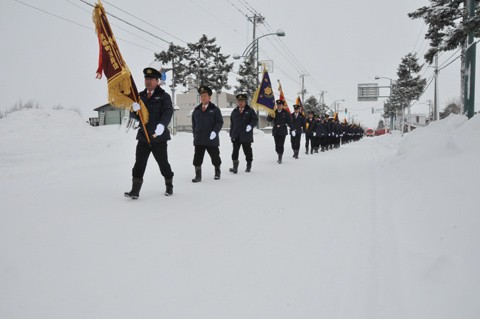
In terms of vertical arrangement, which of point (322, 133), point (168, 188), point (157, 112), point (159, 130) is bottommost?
point (168, 188)

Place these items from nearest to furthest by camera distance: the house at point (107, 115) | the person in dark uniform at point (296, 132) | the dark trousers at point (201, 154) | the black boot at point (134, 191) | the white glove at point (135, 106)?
the white glove at point (135, 106)
the black boot at point (134, 191)
the dark trousers at point (201, 154)
the person in dark uniform at point (296, 132)
the house at point (107, 115)

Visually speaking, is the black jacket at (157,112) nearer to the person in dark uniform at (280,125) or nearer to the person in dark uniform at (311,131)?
the person in dark uniform at (280,125)

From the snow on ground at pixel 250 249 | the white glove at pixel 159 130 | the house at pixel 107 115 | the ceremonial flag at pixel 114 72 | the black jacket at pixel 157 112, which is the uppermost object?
the house at pixel 107 115

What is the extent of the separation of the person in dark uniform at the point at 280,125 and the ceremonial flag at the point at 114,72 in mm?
6079

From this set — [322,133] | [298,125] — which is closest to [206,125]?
[298,125]

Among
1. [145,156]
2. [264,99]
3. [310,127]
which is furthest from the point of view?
[310,127]

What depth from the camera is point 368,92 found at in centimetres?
5534

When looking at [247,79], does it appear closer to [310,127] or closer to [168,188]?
[310,127]

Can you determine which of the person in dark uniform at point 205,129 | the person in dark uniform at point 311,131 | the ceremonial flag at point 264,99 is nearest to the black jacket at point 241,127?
the person in dark uniform at point 205,129

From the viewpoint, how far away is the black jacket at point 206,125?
6500 millimetres

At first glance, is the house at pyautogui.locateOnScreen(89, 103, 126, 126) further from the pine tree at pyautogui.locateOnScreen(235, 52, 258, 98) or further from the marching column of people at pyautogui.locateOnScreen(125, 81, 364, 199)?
the marching column of people at pyautogui.locateOnScreen(125, 81, 364, 199)

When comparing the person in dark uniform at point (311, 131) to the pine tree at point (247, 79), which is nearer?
the person in dark uniform at point (311, 131)

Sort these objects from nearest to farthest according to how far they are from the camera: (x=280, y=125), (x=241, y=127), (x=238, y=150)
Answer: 1. (x=238, y=150)
2. (x=241, y=127)
3. (x=280, y=125)

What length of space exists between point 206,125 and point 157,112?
167 cm
